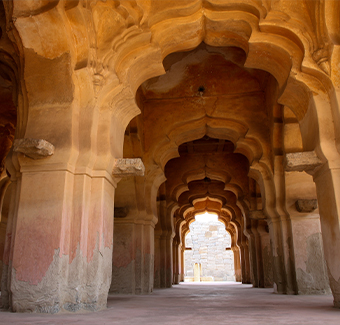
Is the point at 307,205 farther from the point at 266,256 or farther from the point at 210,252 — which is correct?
the point at 210,252

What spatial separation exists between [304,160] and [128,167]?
235 centimetres

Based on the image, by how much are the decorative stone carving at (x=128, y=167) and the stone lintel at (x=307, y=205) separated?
13.0 ft

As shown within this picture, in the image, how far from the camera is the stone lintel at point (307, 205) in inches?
291

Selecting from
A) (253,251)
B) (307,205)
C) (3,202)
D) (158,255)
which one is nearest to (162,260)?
(158,255)

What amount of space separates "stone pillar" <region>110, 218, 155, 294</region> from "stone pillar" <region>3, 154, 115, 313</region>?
3.35 meters

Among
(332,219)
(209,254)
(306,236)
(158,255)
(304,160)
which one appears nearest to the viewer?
(332,219)

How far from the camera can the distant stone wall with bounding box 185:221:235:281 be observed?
28875 millimetres

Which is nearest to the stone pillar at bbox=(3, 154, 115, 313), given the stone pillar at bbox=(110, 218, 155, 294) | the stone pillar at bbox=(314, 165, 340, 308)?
the stone pillar at bbox=(314, 165, 340, 308)

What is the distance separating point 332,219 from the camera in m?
4.46

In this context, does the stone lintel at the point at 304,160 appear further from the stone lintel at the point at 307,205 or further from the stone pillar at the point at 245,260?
the stone pillar at the point at 245,260

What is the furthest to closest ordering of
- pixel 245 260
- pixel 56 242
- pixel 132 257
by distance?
pixel 245 260 → pixel 132 257 → pixel 56 242

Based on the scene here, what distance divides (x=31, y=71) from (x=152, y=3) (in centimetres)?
201

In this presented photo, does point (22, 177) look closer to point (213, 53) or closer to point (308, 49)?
point (308, 49)

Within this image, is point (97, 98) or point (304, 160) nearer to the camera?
point (304, 160)
